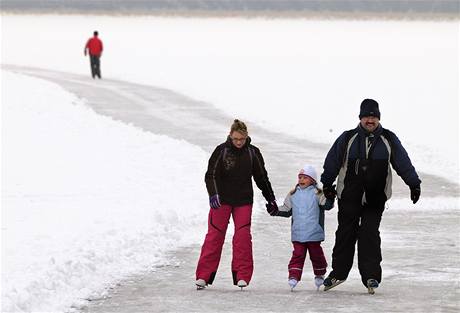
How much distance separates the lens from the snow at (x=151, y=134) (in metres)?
11.1

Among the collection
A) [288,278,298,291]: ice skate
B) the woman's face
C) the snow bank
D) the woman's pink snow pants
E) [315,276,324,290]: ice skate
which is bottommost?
the snow bank

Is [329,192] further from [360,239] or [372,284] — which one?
[372,284]

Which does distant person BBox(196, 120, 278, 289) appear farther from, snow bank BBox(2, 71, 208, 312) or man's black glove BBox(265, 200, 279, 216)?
snow bank BBox(2, 71, 208, 312)

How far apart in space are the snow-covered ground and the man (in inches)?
335

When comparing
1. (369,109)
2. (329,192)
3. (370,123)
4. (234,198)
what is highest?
(369,109)

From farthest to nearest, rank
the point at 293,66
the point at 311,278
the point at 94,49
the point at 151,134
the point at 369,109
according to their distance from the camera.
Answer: the point at 293,66
the point at 94,49
the point at 151,134
the point at 311,278
the point at 369,109

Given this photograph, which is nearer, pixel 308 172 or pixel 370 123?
pixel 370 123

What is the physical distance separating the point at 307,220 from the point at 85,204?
564cm

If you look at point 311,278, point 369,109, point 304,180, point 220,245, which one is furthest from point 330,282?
point 369,109

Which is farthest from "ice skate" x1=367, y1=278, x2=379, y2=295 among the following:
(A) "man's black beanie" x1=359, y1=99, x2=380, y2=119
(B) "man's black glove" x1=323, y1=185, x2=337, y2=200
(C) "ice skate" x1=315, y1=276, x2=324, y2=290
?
(A) "man's black beanie" x1=359, y1=99, x2=380, y2=119

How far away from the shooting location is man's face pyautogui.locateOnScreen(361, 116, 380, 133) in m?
9.66

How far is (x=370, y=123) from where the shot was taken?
9.67m

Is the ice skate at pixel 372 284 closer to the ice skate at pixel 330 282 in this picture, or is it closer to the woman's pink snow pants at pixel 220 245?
the ice skate at pixel 330 282

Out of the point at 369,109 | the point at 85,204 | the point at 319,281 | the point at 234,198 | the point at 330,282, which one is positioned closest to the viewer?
the point at 369,109
